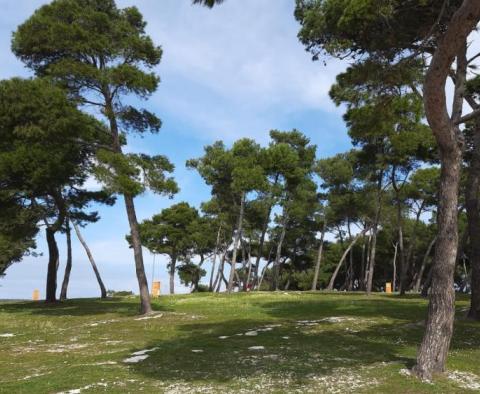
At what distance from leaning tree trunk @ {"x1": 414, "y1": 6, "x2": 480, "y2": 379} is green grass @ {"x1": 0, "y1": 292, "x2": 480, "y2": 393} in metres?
0.55

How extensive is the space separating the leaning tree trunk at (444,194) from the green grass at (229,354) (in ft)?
1.81

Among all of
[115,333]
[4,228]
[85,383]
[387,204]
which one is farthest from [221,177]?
[85,383]

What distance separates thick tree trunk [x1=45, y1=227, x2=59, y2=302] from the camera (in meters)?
28.6

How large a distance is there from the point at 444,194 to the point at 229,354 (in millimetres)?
5694

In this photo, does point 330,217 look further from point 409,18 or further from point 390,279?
point 409,18

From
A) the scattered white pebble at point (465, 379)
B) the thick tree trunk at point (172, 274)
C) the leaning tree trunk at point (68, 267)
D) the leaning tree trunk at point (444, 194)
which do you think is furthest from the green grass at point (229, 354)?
the thick tree trunk at point (172, 274)

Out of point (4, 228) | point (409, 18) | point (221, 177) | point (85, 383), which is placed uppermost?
point (221, 177)

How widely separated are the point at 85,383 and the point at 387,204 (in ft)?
144

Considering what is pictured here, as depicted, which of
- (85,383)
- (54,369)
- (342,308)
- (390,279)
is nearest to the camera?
(85,383)

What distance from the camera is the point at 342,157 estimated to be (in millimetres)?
45438

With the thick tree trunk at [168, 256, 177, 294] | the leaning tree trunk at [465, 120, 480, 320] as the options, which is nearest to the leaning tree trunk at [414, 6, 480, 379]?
the leaning tree trunk at [465, 120, 480, 320]

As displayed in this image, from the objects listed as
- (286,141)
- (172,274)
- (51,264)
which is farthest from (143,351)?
(172,274)

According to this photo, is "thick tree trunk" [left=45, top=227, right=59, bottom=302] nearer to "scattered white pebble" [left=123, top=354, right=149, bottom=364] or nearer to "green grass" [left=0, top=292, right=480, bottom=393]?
"green grass" [left=0, top=292, right=480, bottom=393]

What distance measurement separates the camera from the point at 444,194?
945 cm
